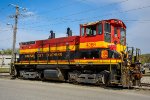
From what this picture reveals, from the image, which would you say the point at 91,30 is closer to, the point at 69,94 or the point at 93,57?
the point at 93,57

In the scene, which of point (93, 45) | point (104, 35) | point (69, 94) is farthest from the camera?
point (93, 45)

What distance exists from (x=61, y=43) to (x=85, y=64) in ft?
10.9

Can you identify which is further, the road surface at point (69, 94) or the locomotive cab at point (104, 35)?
the locomotive cab at point (104, 35)

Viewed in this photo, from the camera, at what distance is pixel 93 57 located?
17.2 metres

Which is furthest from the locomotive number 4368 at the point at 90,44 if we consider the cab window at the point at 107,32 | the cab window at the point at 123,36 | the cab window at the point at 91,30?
the cab window at the point at 123,36

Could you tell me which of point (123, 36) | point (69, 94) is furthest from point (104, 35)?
point (69, 94)

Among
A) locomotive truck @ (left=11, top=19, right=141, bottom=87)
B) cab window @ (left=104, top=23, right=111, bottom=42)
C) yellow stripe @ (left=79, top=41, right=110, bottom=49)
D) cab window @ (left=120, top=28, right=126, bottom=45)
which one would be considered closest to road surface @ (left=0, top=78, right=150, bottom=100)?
locomotive truck @ (left=11, top=19, right=141, bottom=87)

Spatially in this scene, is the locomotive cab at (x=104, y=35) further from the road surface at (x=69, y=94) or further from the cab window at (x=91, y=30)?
the road surface at (x=69, y=94)

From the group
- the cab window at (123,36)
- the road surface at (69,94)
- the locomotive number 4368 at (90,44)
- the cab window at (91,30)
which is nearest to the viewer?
the road surface at (69,94)

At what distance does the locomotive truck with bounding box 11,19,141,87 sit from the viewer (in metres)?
15.9

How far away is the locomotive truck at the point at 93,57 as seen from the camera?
15.9m

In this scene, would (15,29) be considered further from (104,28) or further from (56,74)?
(104,28)

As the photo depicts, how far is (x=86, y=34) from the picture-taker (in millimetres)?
17656

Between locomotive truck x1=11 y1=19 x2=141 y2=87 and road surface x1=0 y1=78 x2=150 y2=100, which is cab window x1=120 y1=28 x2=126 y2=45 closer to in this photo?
locomotive truck x1=11 y1=19 x2=141 y2=87
